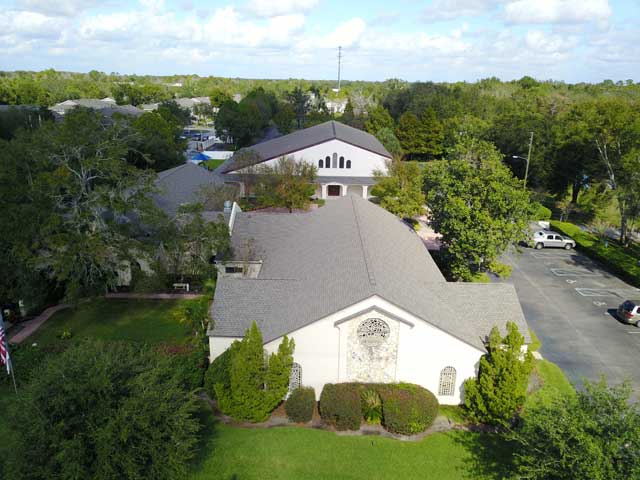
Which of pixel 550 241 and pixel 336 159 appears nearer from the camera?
pixel 550 241

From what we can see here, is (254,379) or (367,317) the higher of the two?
(367,317)

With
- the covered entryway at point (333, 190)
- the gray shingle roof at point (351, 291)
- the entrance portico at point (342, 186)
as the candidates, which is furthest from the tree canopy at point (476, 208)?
the covered entryway at point (333, 190)

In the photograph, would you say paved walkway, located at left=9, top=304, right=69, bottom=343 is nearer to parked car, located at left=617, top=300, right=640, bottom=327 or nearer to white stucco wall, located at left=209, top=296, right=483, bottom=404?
white stucco wall, located at left=209, top=296, right=483, bottom=404

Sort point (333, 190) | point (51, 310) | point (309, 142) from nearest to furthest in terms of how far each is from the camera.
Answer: point (51, 310) → point (309, 142) → point (333, 190)

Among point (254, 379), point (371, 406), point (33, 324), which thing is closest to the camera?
point (254, 379)

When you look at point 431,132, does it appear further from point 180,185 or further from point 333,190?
point 180,185

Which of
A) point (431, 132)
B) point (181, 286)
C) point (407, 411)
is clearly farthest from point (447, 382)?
point (431, 132)

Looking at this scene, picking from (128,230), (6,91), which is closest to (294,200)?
(128,230)
